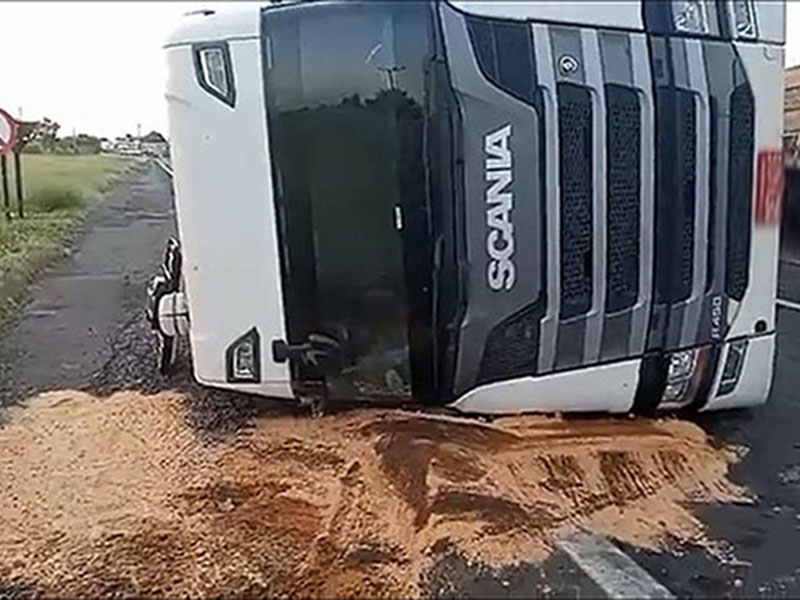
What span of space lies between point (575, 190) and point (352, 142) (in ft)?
2.85

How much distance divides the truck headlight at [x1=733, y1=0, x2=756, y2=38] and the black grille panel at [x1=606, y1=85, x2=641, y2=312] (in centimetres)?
65

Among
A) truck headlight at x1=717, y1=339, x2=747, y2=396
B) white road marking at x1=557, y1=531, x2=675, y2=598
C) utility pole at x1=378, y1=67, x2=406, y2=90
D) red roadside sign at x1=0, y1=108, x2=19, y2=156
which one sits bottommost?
white road marking at x1=557, y1=531, x2=675, y2=598

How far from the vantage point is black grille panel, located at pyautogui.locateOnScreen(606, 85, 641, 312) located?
4055 mm

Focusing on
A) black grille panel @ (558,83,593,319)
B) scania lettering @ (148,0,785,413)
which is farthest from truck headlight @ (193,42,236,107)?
black grille panel @ (558,83,593,319)

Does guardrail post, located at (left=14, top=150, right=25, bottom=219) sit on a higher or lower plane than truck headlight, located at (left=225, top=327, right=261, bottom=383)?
lower

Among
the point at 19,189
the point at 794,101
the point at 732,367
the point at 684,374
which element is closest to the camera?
the point at 684,374

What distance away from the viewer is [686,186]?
420 centimetres

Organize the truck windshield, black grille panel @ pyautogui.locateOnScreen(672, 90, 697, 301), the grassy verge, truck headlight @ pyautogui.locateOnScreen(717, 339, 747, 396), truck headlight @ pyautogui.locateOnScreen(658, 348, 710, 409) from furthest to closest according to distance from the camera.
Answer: the grassy verge, truck headlight @ pyautogui.locateOnScreen(717, 339, 747, 396), truck headlight @ pyautogui.locateOnScreen(658, 348, 710, 409), black grille panel @ pyautogui.locateOnScreen(672, 90, 697, 301), the truck windshield

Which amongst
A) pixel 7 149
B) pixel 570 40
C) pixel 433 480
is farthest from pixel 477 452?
pixel 7 149

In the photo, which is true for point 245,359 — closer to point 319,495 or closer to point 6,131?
point 319,495

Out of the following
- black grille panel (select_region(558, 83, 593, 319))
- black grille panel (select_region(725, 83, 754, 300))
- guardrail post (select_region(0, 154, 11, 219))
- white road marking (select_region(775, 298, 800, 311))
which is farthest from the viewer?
guardrail post (select_region(0, 154, 11, 219))

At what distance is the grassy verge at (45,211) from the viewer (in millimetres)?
9156

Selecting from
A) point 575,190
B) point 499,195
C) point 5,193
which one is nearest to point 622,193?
point 575,190

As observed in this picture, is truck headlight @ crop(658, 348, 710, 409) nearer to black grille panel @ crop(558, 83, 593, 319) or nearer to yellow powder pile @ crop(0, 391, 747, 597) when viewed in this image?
yellow powder pile @ crop(0, 391, 747, 597)
